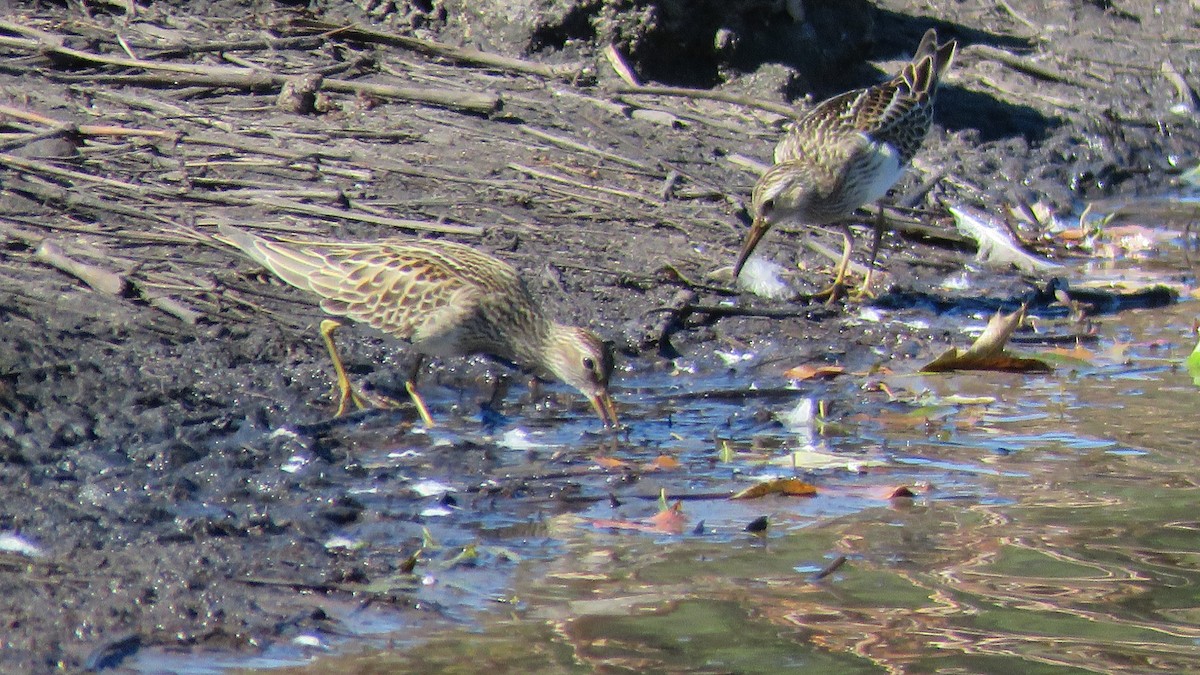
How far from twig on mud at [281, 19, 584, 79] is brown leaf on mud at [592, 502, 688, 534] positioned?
5.22m

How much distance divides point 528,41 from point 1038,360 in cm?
447

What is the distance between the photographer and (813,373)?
7.20 m

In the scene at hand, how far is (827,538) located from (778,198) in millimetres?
3315

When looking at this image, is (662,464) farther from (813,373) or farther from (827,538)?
(813,373)

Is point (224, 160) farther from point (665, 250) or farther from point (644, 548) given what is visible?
point (644, 548)

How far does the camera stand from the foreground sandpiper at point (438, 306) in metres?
6.37

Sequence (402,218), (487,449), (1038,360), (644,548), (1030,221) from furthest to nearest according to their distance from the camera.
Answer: (1030,221) → (402,218) → (1038,360) → (487,449) → (644,548)

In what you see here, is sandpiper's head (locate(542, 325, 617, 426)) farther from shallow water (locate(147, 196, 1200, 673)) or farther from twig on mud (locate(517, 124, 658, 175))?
twig on mud (locate(517, 124, 658, 175))

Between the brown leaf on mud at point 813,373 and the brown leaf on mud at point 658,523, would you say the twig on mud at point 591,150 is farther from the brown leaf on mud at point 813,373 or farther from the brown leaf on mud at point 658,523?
the brown leaf on mud at point 658,523

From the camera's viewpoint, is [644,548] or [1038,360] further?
[1038,360]

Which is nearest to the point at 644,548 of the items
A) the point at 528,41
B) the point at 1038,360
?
the point at 1038,360

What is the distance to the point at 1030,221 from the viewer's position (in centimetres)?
1041

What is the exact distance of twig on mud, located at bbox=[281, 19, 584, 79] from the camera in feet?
32.8

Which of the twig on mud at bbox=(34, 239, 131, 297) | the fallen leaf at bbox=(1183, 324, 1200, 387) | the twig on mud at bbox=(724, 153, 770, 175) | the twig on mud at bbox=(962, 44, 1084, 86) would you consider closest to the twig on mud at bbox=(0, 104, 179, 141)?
the twig on mud at bbox=(34, 239, 131, 297)
